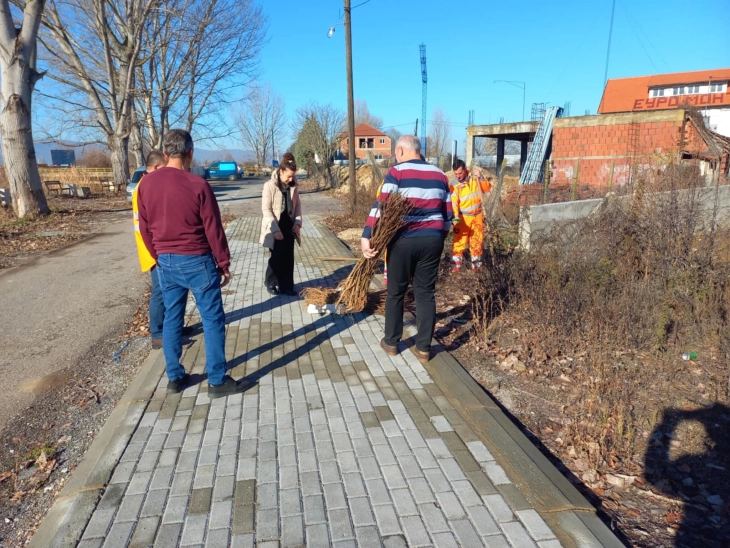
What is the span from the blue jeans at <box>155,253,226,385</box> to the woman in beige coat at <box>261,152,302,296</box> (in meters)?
2.47

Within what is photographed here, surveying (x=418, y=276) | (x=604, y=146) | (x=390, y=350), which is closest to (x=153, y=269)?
(x=390, y=350)

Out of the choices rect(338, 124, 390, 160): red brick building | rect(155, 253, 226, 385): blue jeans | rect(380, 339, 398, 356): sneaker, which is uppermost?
rect(338, 124, 390, 160): red brick building

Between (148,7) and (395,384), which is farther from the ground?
(148,7)

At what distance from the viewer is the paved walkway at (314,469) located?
2.45 meters

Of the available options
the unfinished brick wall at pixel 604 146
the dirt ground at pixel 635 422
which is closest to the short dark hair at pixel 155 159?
the dirt ground at pixel 635 422

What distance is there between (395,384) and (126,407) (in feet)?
6.76

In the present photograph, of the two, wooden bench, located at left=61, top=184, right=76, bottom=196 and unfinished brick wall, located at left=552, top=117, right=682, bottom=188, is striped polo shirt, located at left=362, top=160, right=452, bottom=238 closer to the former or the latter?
unfinished brick wall, located at left=552, top=117, right=682, bottom=188

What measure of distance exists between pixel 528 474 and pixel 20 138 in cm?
1715

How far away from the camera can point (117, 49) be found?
23.2 metres

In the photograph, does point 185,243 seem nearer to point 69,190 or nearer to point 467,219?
point 467,219

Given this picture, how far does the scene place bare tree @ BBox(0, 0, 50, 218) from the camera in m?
13.7

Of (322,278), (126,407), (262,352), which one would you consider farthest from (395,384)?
(322,278)

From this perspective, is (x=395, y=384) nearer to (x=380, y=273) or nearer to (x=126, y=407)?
(x=126, y=407)

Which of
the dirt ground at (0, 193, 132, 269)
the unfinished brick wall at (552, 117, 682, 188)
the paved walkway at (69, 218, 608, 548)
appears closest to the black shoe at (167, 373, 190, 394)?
the paved walkway at (69, 218, 608, 548)
